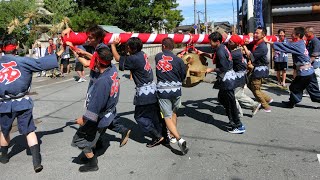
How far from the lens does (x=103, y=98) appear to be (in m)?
4.13

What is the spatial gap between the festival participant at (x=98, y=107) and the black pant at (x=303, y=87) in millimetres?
4609

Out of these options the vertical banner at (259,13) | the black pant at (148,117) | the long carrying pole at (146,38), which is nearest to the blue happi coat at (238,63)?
the long carrying pole at (146,38)

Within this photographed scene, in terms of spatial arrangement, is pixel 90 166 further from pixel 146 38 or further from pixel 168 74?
pixel 146 38

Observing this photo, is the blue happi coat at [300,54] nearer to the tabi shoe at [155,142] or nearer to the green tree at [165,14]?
the tabi shoe at [155,142]

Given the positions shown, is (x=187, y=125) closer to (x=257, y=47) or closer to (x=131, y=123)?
(x=131, y=123)

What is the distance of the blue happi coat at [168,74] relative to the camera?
16.2 feet

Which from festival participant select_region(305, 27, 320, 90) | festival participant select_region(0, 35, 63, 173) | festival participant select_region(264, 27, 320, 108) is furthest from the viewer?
festival participant select_region(305, 27, 320, 90)

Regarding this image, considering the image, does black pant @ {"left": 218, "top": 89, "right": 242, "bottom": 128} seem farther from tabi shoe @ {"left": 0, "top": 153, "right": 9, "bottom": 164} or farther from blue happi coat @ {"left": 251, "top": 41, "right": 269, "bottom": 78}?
tabi shoe @ {"left": 0, "top": 153, "right": 9, "bottom": 164}

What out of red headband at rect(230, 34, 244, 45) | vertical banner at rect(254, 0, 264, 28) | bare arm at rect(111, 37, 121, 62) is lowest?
bare arm at rect(111, 37, 121, 62)

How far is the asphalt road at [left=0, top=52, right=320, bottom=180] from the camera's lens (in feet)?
13.9

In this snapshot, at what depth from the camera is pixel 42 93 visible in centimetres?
1059

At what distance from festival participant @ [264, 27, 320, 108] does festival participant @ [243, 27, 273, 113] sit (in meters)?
0.16

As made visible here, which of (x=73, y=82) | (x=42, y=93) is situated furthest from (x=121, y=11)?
(x=42, y=93)

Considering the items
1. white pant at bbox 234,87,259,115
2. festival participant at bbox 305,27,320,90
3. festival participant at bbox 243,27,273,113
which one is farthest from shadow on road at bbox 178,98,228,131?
festival participant at bbox 305,27,320,90
